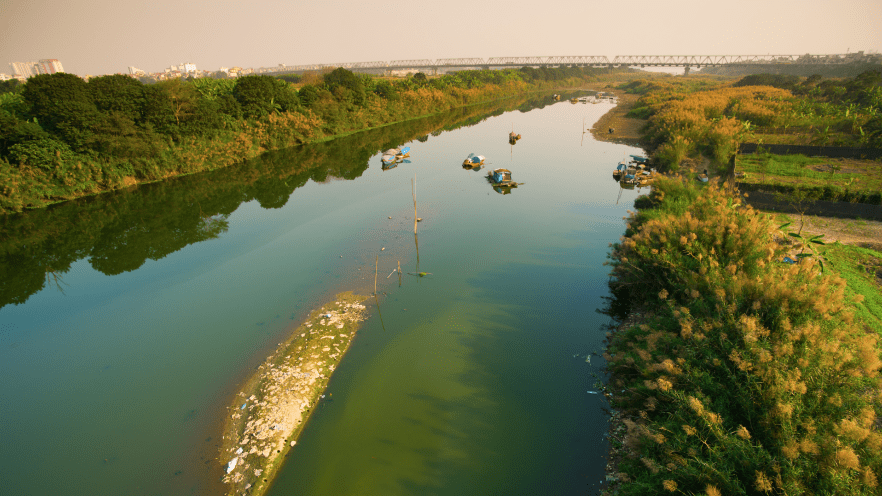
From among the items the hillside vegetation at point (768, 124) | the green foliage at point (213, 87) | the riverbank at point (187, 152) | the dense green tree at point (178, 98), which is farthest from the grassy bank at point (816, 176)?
the green foliage at point (213, 87)

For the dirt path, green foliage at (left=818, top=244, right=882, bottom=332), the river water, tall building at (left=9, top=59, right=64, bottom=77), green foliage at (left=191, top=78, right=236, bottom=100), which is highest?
tall building at (left=9, top=59, right=64, bottom=77)

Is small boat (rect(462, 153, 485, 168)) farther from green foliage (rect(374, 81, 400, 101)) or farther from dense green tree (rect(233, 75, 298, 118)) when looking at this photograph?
green foliage (rect(374, 81, 400, 101))

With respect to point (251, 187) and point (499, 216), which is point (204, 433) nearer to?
point (499, 216)

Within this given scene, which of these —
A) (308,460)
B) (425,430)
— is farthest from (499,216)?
(308,460)

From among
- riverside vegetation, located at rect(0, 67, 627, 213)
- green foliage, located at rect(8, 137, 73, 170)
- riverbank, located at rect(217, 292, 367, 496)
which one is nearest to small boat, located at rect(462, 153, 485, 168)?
riverside vegetation, located at rect(0, 67, 627, 213)

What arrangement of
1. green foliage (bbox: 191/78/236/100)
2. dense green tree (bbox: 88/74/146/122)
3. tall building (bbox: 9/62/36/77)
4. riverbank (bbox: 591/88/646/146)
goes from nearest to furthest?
dense green tree (bbox: 88/74/146/122), green foliage (bbox: 191/78/236/100), riverbank (bbox: 591/88/646/146), tall building (bbox: 9/62/36/77)

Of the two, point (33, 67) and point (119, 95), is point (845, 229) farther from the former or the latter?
point (33, 67)

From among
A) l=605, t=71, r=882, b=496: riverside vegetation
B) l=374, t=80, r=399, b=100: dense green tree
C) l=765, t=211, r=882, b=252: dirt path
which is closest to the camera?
l=605, t=71, r=882, b=496: riverside vegetation
